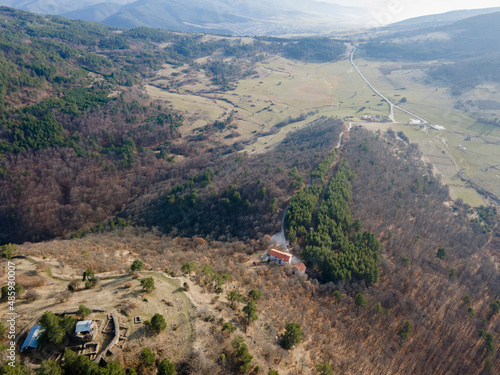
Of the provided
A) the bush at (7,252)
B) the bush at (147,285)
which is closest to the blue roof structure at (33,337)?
the bush at (147,285)

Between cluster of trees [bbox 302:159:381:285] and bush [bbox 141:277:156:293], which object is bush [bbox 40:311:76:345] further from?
cluster of trees [bbox 302:159:381:285]

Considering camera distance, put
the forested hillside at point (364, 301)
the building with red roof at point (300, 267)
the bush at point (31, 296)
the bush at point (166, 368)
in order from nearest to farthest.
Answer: the bush at point (166, 368), the bush at point (31, 296), the forested hillside at point (364, 301), the building with red roof at point (300, 267)

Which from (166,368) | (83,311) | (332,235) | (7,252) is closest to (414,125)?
(332,235)

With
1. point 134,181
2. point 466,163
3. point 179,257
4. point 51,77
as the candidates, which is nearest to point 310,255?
point 179,257

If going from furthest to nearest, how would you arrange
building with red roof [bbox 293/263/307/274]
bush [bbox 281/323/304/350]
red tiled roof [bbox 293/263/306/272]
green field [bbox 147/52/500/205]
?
green field [bbox 147/52/500/205]
red tiled roof [bbox 293/263/306/272]
building with red roof [bbox 293/263/307/274]
bush [bbox 281/323/304/350]

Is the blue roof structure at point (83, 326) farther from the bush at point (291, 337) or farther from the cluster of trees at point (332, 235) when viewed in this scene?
the cluster of trees at point (332, 235)

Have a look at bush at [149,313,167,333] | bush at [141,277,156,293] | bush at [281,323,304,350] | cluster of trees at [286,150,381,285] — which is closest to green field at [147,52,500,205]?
cluster of trees at [286,150,381,285]
